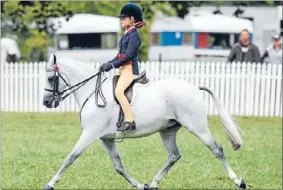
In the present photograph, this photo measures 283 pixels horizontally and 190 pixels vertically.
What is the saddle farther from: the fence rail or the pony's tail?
the fence rail

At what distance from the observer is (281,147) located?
608 inches

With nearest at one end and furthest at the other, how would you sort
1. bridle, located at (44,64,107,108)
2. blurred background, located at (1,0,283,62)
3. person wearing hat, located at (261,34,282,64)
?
bridle, located at (44,64,107,108), person wearing hat, located at (261,34,282,64), blurred background, located at (1,0,283,62)

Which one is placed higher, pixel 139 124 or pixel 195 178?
pixel 139 124

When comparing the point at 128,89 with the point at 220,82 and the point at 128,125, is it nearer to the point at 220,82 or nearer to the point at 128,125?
the point at 128,125

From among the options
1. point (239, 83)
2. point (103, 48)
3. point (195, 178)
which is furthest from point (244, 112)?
point (103, 48)

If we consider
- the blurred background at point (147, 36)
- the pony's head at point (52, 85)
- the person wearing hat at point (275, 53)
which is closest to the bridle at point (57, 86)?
the pony's head at point (52, 85)

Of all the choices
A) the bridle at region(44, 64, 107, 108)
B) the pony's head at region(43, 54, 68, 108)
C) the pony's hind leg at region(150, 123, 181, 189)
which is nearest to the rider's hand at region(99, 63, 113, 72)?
the bridle at region(44, 64, 107, 108)

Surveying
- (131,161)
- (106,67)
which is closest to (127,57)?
(106,67)

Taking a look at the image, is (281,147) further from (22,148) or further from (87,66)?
(87,66)

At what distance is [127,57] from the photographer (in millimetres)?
9797

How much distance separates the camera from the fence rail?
21.3 metres

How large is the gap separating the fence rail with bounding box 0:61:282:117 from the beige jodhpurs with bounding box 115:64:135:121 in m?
11.2

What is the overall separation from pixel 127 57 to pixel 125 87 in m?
0.38

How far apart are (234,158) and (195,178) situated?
237cm
